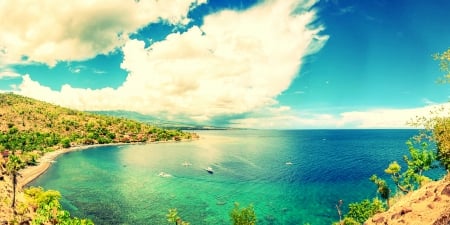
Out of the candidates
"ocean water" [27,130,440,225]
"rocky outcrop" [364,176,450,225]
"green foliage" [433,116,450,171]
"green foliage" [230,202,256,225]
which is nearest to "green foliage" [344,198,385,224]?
"ocean water" [27,130,440,225]

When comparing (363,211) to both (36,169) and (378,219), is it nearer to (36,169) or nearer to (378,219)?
(378,219)

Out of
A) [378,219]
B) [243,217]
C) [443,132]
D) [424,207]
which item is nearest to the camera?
[424,207]

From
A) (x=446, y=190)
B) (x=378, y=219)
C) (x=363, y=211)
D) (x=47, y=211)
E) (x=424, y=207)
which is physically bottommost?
(x=47, y=211)

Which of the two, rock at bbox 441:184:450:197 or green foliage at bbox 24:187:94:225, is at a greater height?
rock at bbox 441:184:450:197

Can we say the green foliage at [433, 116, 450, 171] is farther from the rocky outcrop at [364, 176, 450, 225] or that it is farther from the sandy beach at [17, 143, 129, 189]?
the sandy beach at [17, 143, 129, 189]

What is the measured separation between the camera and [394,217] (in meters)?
35.1

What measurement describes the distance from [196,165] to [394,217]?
144500 mm

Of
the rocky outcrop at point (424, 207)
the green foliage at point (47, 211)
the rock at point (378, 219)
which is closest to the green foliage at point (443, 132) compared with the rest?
the rocky outcrop at point (424, 207)

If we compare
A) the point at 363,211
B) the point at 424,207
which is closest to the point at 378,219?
the point at 424,207

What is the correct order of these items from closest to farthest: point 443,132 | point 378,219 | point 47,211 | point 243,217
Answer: point 378,219 < point 443,132 < point 243,217 < point 47,211

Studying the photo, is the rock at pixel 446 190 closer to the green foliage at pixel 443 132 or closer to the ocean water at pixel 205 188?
the green foliage at pixel 443 132

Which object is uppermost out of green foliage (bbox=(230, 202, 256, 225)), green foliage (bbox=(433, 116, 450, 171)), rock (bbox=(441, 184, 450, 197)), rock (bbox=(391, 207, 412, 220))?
green foliage (bbox=(433, 116, 450, 171))

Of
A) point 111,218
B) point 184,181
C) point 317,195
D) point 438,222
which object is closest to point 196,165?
point 184,181

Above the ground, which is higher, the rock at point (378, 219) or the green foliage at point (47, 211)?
the rock at point (378, 219)
